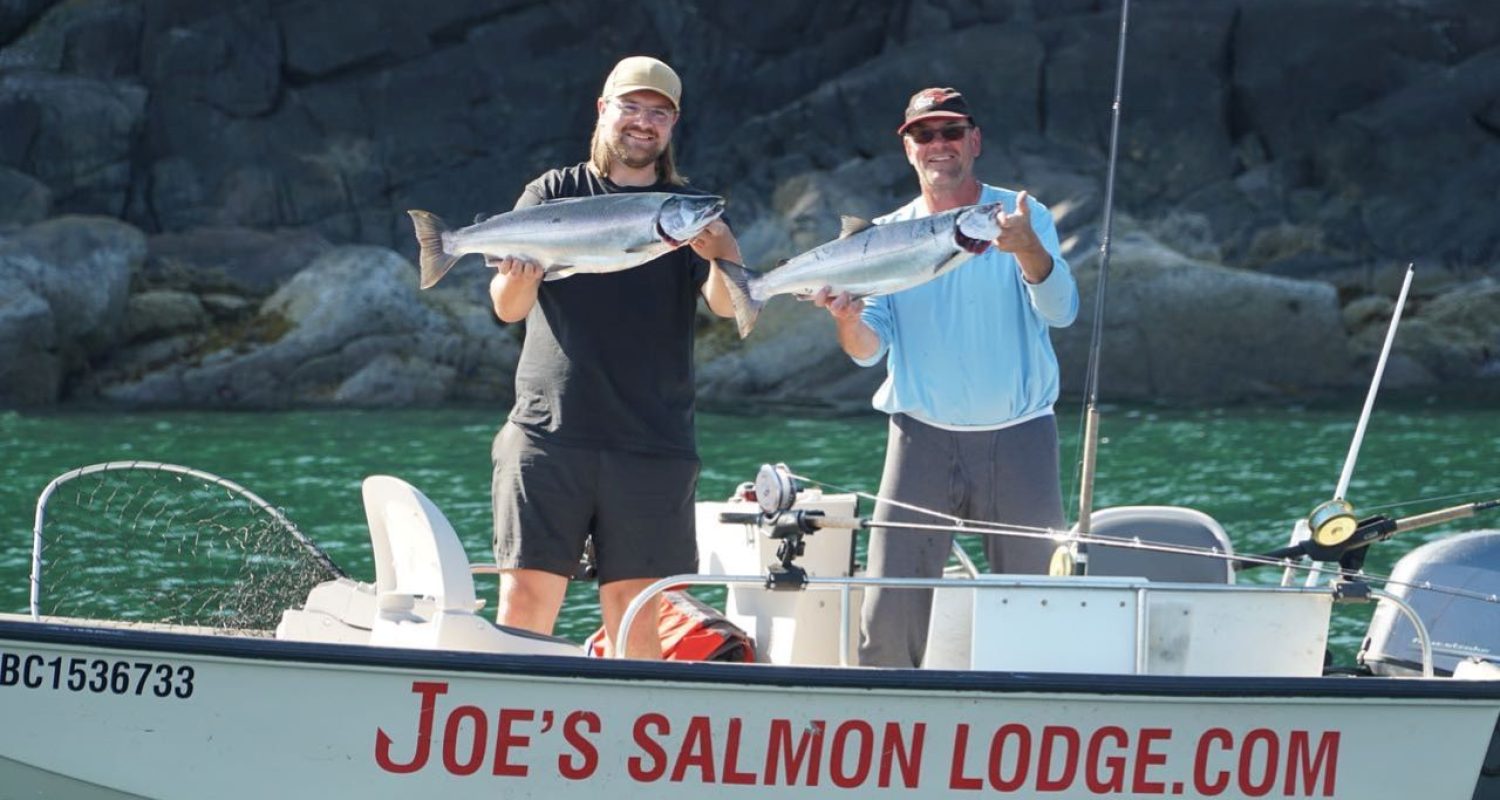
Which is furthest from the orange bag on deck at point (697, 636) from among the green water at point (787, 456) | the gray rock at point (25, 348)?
the gray rock at point (25, 348)

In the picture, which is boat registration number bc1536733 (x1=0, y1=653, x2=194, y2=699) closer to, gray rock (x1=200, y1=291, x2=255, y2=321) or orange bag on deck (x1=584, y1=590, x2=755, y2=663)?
orange bag on deck (x1=584, y1=590, x2=755, y2=663)

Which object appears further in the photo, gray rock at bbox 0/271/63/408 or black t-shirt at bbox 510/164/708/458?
gray rock at bbox 0/271/63/408

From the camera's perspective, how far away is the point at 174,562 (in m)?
10.4

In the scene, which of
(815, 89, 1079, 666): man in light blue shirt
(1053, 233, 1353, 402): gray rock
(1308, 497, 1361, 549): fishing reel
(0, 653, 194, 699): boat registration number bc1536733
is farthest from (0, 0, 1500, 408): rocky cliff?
(0, 653, 194, 699): boat registration number bc1536733

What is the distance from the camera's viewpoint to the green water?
48.6ft

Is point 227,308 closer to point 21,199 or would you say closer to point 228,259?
point 228,259

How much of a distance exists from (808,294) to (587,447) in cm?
74

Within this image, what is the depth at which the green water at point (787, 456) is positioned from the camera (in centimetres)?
1480

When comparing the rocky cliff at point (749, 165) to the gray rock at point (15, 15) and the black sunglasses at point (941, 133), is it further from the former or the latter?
the black sunglasses at point (941, 133)

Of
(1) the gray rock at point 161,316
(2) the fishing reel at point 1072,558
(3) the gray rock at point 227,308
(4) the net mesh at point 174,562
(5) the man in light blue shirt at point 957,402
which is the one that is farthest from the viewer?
(3) the gray rock at point 227,308

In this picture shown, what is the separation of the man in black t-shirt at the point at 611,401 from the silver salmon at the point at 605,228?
118 millimetres

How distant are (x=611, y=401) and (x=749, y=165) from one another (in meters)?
21.9

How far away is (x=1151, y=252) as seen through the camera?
24.0 meters

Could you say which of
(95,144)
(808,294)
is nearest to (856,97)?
(95,144)
